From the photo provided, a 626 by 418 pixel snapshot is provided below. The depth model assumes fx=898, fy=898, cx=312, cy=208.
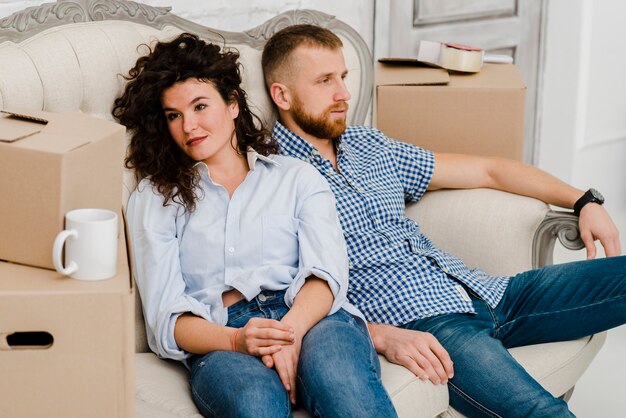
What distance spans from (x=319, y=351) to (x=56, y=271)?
19.9 inches

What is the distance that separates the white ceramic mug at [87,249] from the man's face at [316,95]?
90cm

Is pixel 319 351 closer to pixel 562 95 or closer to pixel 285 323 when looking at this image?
pixel 285 323

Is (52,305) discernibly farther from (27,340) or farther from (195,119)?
(195,119)

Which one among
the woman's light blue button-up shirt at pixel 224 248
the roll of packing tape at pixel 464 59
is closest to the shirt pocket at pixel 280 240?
the woman's light blue button-up shirt at pixel 224 248

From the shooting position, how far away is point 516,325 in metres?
1.86

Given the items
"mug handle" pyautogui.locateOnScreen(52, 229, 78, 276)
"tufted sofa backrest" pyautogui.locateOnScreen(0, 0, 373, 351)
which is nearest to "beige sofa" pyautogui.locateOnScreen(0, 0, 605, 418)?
"tufted sofa backrest" pyautogui.locateOnScreen(0, 0, 373, 351)

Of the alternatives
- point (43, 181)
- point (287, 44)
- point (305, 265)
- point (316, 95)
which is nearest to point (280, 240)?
point (305, 265)

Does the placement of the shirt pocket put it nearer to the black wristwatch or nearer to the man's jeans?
the man's jeans

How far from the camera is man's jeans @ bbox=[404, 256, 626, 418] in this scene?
5.47 ft

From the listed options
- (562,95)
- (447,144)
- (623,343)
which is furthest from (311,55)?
(562,95)

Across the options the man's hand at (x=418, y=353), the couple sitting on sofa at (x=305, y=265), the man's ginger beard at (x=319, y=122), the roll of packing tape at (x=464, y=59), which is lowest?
the man's hand at (x=418, y=353)

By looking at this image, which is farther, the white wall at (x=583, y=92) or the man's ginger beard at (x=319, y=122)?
the white wall at (x=583, y=92)

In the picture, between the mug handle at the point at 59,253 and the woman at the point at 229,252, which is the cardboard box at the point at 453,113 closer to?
the woman at the point at 229,252

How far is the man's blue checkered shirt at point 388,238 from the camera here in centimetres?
185
